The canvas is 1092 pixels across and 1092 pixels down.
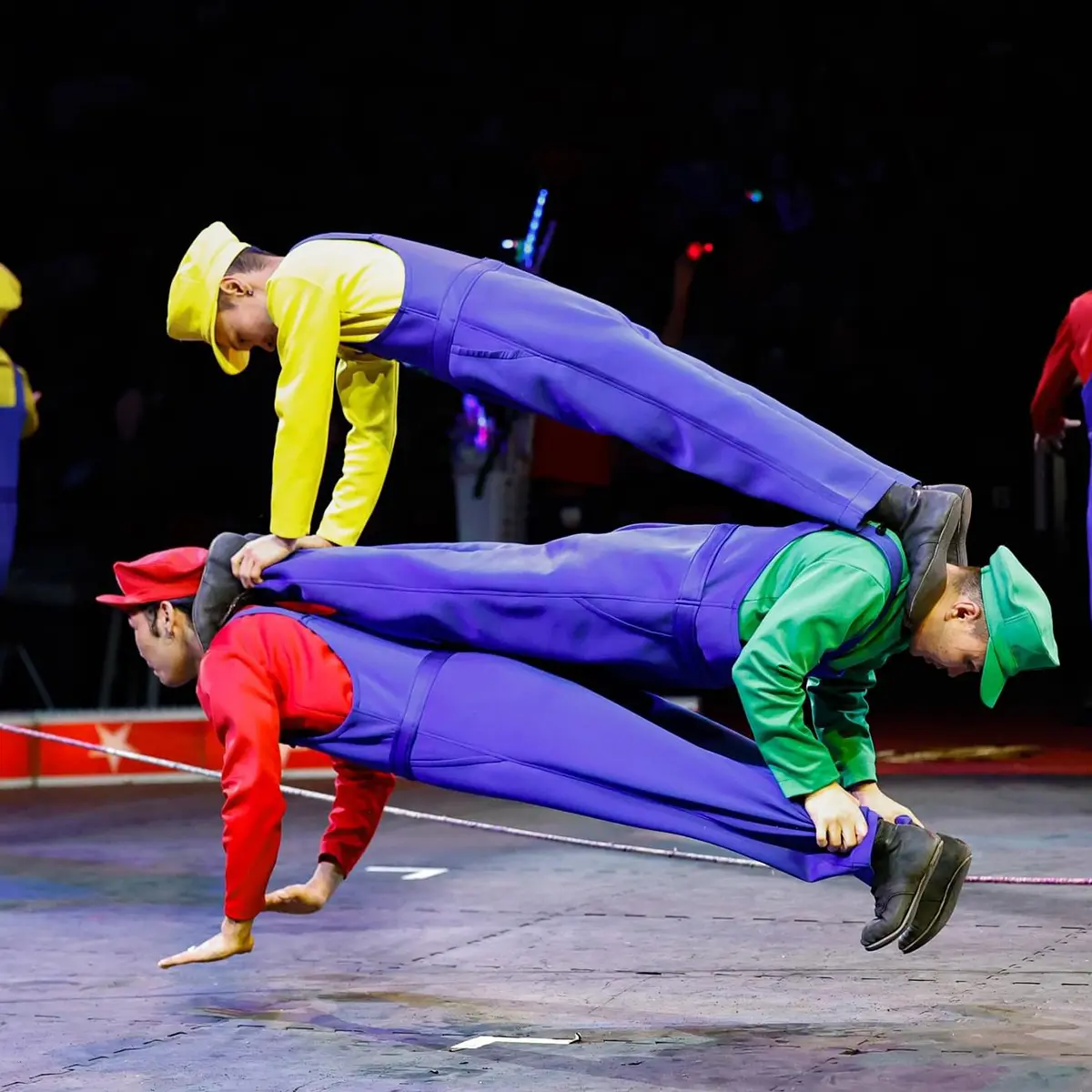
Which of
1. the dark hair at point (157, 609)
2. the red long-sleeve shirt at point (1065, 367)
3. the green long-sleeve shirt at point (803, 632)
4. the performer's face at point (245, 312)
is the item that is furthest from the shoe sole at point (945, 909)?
the red long-sleeve shirt at point (1065, 367)

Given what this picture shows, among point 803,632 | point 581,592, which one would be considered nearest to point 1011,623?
point 803,632

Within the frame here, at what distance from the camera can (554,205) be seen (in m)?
7.80

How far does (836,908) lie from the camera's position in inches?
167

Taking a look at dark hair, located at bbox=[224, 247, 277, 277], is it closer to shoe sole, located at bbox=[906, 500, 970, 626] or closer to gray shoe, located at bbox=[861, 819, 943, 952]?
shoe sole, located at bbox=[906, 500, 970, 626]

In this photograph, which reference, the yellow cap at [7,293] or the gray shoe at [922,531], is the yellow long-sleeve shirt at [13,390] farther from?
the gray shoe at [922,531]

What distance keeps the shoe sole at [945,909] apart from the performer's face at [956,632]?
0.97ft

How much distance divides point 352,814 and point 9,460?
3279 millimetres

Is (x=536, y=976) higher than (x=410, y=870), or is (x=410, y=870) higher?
(x=536, y=976)

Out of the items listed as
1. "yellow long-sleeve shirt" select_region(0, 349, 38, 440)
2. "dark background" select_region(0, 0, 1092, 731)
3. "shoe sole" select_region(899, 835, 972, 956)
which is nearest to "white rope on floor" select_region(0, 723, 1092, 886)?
"shoe sole" select_region(899, 835, 972, 956)

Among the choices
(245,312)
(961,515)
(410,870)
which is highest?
(245,312)

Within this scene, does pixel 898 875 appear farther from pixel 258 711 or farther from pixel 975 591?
pixel 258 711

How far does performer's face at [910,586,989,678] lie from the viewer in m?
2.71

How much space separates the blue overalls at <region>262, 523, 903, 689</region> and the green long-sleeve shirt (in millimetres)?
28

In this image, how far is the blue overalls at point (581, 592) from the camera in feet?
9.13
